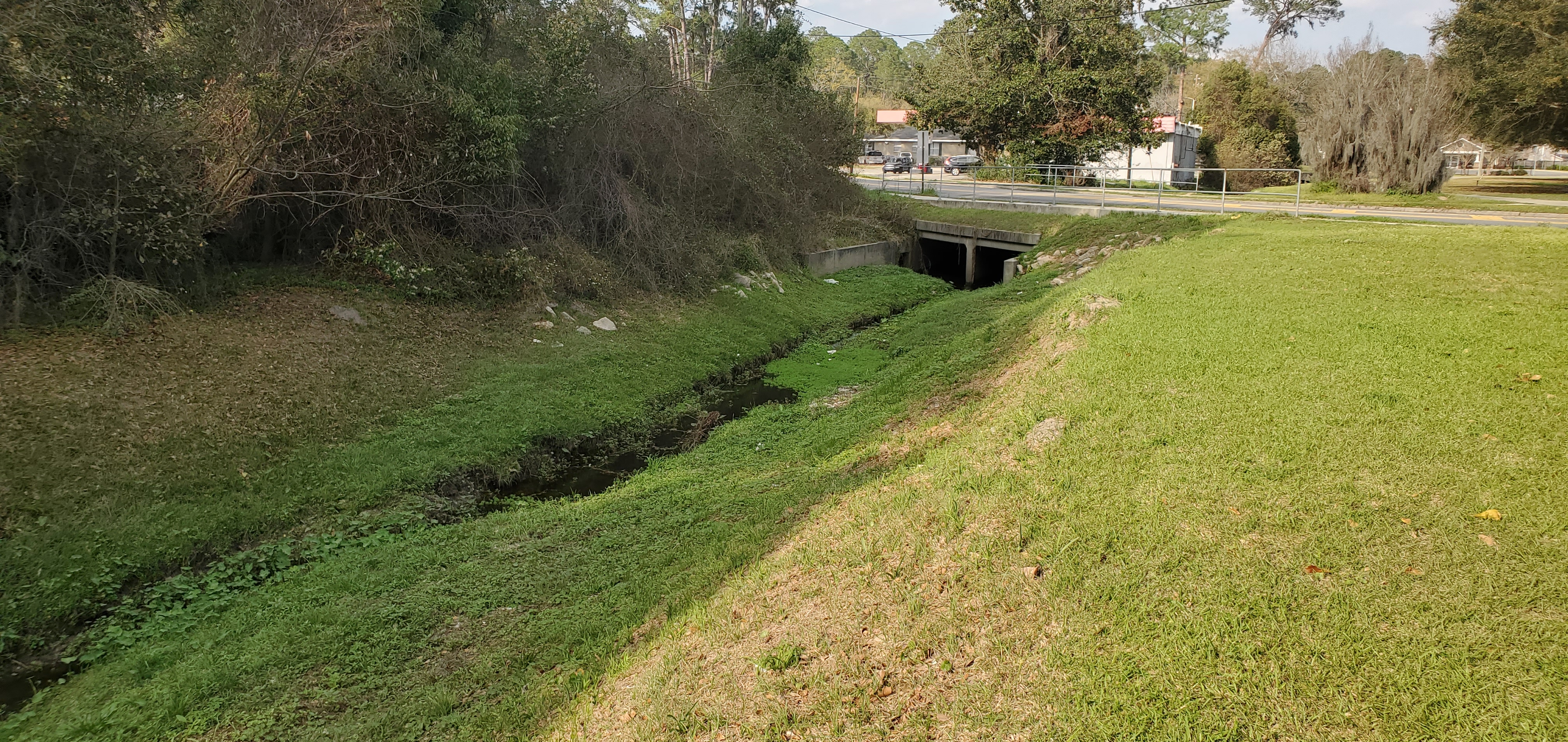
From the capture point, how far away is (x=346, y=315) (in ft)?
37.4

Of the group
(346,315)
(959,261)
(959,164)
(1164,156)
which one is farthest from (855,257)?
(959,164)

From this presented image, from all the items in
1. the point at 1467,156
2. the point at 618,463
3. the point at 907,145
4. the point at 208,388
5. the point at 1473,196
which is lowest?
the point at 618,463

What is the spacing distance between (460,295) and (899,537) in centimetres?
981

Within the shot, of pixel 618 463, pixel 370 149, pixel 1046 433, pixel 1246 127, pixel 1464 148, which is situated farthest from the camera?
pixel 1464 148

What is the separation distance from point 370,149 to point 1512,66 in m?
35.2

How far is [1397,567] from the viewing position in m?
4.35

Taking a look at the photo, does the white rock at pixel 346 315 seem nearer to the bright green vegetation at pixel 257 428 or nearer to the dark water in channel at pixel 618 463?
the bright green vegetation at pixel 257 428

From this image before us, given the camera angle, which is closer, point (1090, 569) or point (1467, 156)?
point (1090, 569)

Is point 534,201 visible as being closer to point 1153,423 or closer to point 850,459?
point 850,459

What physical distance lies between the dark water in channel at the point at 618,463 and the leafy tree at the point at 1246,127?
30.6m

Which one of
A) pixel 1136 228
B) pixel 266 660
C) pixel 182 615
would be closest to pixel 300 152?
pixel 182 615

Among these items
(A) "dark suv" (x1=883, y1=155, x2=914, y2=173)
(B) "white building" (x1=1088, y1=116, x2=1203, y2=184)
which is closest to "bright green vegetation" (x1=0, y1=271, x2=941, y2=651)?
(B) "white building" (x1=1088, y1=116, x2=1203, y2=184)

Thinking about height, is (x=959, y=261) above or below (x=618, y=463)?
above

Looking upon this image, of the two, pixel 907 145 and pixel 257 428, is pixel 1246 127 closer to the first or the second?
pixel 907 145
